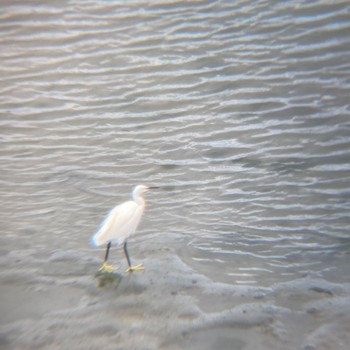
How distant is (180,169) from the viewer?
579cm

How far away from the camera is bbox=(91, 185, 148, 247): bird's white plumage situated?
4.04m

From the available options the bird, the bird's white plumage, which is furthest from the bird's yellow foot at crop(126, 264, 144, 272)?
the bird's white plumage

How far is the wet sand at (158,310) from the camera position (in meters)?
3.23

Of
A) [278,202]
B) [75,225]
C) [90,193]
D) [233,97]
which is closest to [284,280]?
[278,202]

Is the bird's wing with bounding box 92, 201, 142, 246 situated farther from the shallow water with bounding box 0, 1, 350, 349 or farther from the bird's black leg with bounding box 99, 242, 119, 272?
the shallow water with bounding box 0, 1, 350, 349

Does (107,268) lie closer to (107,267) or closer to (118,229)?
(107,267)

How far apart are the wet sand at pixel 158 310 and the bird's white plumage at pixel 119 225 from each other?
9.8 inches

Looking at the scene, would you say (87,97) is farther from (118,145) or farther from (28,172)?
(28,172)

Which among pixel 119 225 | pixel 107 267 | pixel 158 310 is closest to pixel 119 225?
pixel 119 225

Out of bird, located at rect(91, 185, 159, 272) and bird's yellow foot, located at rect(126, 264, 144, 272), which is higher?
bird, located at rect(91, 185, 159, 272)

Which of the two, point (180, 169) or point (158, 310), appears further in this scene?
point (180, 169)

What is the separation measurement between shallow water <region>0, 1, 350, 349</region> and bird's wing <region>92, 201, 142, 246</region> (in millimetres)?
259

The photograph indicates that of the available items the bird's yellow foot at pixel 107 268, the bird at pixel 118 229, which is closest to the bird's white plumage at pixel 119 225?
the bird at pixel 118 229

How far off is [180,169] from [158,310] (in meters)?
2.45
